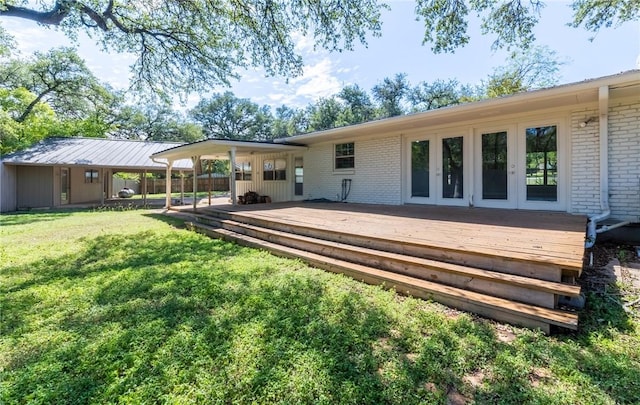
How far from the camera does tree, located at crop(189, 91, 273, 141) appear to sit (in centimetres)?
3578

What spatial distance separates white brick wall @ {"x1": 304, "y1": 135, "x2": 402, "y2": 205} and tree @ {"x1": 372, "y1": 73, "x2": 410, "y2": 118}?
19703mm

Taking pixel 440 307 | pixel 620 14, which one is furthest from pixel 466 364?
pixel 620 14

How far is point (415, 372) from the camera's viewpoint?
77.1 inches

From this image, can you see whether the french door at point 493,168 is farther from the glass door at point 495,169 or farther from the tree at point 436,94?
the tree at point 436,94

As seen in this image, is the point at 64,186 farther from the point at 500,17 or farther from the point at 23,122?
the point at 500,17

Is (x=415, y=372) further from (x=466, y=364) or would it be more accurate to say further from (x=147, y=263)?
(x=147, y=263)

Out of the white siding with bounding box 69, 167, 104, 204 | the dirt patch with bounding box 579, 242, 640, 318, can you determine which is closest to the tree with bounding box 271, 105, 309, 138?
the white siding with bounding box 69, 167, 104, 204

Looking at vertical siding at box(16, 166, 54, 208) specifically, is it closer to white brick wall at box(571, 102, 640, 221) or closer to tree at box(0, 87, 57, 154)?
tree at box(0, 87, 57, 154)

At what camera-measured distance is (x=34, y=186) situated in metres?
14.1

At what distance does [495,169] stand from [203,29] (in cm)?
993

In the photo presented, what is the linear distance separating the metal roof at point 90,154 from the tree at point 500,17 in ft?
42.8

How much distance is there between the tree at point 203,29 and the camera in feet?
26.7

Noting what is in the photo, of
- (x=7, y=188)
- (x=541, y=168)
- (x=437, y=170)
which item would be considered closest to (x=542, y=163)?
(x=541, y=168)

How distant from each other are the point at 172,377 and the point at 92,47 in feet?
44.8
